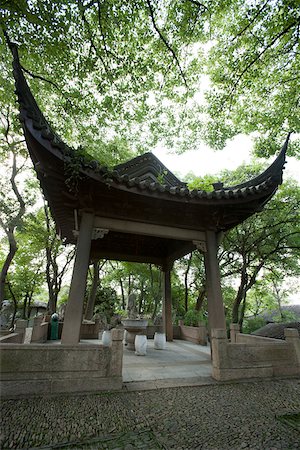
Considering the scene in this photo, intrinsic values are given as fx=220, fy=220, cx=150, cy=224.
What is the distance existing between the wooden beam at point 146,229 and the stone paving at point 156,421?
322 centimetres

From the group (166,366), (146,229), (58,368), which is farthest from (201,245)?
(58,368)

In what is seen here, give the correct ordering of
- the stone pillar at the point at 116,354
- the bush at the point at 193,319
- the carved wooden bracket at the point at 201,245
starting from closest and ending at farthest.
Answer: the stone pillar at the point at 116,354 → the carved wooden bracket at the point at 201,245 → the bush at the point at 193,319

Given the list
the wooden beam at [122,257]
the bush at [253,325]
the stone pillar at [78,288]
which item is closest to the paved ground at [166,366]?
the stone pillar at [78,288]

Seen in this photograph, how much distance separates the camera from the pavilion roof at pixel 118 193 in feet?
12.9

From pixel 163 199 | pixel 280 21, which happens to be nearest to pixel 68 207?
pixel 163 199

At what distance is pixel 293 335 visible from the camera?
4852 millimetres

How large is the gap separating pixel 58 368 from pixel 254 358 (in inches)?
149

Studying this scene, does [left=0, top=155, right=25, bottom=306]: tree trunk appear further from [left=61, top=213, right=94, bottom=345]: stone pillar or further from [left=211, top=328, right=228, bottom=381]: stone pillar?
[left=211, top=328, right=228, bottom=381]: stone pillar

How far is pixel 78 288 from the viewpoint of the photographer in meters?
4.54

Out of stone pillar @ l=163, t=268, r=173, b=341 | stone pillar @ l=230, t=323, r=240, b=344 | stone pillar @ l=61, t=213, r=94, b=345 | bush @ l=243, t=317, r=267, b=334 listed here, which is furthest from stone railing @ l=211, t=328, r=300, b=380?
bush @ l=243, t=317, r=267, b=334

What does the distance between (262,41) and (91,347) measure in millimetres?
7651

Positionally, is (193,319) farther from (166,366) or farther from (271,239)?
(166,366)

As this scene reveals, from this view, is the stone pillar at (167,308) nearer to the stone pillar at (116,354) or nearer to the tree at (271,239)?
the tree at (271,239)

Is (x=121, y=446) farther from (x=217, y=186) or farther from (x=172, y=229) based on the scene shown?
(x=217, y=186)
